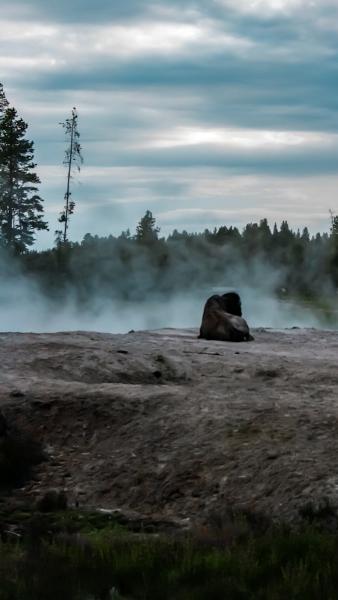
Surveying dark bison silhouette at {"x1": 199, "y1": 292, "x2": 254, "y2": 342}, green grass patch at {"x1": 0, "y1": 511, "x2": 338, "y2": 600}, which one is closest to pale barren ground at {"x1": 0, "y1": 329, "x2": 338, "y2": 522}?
green grass patch at {"x1": 0, "y1": 511, "x2": 338, "y2": 600}

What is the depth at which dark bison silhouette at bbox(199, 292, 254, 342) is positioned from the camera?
22312 mm

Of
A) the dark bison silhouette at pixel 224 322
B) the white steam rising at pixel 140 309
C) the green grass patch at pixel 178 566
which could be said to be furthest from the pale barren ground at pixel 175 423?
the white steam rising at pixel 140 309

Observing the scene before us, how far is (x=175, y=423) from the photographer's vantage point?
12938mm

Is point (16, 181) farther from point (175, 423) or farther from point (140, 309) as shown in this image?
point (175, 423)

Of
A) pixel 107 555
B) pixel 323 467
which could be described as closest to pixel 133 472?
pixel 323 467

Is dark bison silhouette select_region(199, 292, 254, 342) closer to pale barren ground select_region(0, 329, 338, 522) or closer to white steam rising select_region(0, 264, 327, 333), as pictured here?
pale barren ground select_region(0, 329, 338, 522)

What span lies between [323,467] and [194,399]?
3367 mm

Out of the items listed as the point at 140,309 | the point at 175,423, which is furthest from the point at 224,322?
the point at 140,309

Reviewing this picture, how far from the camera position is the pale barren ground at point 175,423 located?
35.4 ft

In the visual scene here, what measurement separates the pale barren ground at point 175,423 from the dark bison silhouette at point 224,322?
3080 millimetres

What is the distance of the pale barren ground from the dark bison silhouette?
3.08 m

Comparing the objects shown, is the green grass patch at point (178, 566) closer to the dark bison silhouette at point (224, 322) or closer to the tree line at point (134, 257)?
the dark bison silhouette at point (224, 322)

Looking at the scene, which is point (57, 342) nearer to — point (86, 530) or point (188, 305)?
point (86, 530)

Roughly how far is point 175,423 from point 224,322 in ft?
32.0
